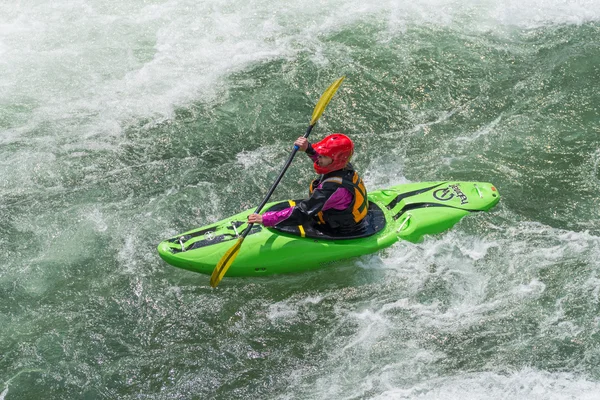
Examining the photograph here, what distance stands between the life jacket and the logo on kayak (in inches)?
35.6

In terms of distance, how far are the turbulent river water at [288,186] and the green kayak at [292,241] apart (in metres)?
0.20

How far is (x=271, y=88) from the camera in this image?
8961 mm

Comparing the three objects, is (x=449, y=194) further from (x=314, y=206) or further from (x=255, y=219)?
(x=255, y=219)

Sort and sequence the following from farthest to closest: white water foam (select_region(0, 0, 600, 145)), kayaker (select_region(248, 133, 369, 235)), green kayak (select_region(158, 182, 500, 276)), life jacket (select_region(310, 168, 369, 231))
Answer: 1. white water foam (select_region(0, 0, 600, 145))
2. green kayak (select_region(158, 182, 500, 276))
3. life jacket (select_region(310, 168, 369, 231))
4. kayaker (select_region(248, 133, 369, 235))

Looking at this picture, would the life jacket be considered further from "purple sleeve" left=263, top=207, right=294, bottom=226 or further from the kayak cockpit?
"purple sleeve" left=263, top=207, right=294, bottom=226

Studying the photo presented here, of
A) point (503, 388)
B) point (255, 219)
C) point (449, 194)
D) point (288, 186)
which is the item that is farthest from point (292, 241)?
point (503, 388)

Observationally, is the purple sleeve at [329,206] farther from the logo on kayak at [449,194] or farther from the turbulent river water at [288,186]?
the logo on kayak at [449,194]

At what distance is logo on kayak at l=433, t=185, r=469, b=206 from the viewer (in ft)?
22.3

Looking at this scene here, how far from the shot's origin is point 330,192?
5895mm

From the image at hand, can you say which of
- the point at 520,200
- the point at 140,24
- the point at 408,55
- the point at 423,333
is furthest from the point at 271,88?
the point at 423,333

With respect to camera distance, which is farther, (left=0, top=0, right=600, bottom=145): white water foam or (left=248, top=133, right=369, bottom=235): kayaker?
(left=0, top=0, right=600, bottom=145): white water foam

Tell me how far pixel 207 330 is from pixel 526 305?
2816 mm

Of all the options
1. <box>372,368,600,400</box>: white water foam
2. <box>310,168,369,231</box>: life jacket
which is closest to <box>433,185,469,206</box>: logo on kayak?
<box>310,168,369,231</box>: life jacket

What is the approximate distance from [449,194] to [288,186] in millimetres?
1744
